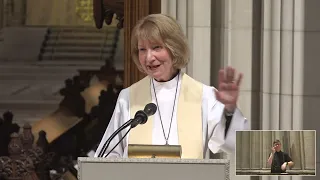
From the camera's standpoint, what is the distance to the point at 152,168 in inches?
118

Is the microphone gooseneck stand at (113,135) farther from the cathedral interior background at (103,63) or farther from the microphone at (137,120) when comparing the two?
the cathedral interior background at (103,63)

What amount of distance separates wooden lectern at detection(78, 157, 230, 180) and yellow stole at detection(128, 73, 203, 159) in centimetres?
59

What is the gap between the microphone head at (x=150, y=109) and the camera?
11.0 feet

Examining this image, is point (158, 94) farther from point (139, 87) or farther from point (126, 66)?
point (126, 66)

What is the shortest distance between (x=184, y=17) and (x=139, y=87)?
1.50 metres

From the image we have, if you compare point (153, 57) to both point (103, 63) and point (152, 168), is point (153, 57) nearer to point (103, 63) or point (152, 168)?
point (152, 168)

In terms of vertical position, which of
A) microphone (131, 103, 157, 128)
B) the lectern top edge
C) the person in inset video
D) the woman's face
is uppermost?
the woman's face

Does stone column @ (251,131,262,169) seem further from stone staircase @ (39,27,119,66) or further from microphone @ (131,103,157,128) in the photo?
stone staircase @ (39,27,119,66)

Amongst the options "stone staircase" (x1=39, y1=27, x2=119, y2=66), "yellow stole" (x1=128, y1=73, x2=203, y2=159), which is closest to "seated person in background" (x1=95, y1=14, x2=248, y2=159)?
"yellow stole" (x1=128, y1=73, x2=203, y2=159)

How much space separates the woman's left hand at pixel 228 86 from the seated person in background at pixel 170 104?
0.10 metres

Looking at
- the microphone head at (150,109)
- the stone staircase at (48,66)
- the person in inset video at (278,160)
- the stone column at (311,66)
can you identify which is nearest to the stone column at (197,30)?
the stone column at (311,66)

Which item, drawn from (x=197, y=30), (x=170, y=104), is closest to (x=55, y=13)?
(x=197, y=30)

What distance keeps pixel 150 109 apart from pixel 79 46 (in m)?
7.71

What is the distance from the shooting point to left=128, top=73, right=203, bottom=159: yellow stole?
3619 mm
